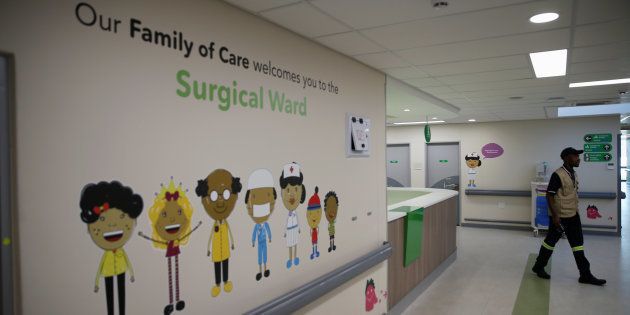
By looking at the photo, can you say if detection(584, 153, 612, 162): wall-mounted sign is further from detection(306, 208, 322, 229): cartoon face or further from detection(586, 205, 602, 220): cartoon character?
detection(306, 208, 322, 229): cartoon face

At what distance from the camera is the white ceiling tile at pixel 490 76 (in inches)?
175

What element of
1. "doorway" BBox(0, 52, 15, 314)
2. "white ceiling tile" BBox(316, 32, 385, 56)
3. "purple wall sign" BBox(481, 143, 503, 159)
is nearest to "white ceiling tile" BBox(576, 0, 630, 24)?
"white ceiling tile" BBox(316, 32, 385, 56)

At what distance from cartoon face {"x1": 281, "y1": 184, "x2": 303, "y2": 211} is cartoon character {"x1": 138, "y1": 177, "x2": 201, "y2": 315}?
2.74 ft

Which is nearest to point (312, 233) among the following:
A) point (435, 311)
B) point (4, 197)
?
point (4, 197)

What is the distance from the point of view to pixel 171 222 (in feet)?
6.64

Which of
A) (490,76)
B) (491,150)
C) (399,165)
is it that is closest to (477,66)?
(490,76)

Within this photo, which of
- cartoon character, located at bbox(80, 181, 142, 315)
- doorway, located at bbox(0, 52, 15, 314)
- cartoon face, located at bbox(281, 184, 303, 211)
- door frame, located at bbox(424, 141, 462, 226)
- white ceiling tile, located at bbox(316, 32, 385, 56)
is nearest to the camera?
doorway, located at bbox(0, 52, 15, 314)

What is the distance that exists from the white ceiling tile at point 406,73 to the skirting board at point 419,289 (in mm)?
2629

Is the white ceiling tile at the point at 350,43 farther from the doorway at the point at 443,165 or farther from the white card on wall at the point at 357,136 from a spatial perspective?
the doorway at the point at 443,165

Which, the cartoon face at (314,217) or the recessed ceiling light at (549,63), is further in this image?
the recessed ceiling light at (549,63)

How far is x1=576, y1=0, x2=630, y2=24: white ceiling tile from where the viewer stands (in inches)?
96.3

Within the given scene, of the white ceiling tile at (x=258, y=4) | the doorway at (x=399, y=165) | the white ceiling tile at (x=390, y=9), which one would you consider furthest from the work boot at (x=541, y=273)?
the white ceiling tile at (x=258, y=4)

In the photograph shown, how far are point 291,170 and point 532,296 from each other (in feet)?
13.9

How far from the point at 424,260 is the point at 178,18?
4756 mm
